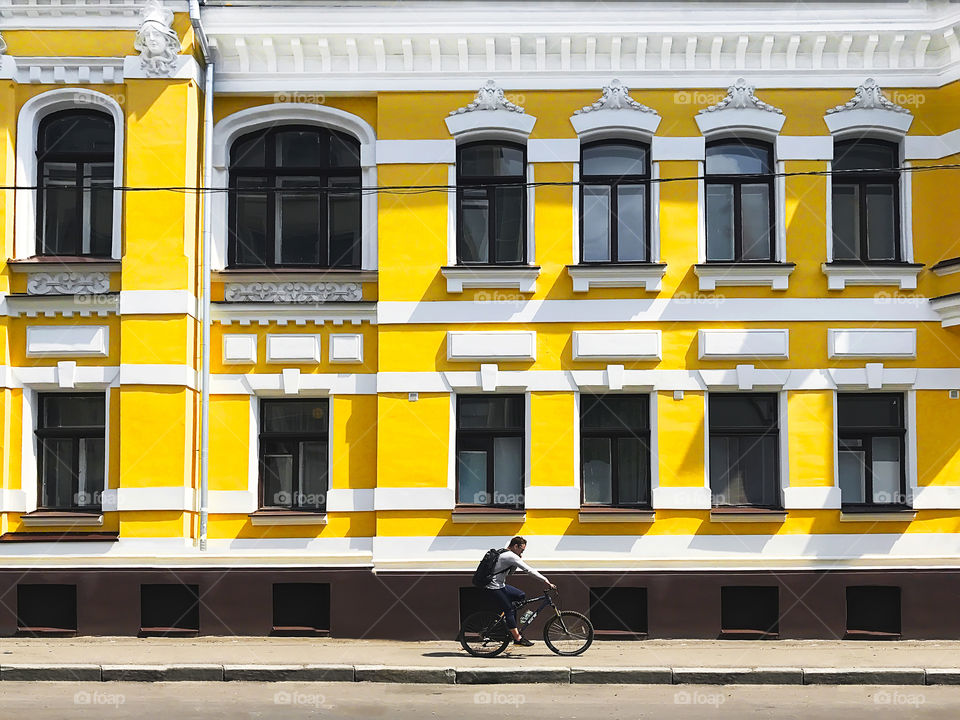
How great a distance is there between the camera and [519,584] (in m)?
16.4

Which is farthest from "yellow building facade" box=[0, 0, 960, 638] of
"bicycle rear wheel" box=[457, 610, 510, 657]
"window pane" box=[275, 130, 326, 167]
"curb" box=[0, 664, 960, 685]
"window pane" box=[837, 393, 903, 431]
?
"curb" box=[0, 664, 960, 685]

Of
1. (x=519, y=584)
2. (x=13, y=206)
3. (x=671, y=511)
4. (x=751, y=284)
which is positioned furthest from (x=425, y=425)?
(x=13, y=206)

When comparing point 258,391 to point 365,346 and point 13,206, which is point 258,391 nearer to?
point 365,346

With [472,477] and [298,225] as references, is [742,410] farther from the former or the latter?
[298,225]

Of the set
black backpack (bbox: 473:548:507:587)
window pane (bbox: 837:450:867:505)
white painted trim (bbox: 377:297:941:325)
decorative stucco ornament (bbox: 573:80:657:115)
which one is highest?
decorative stucco ornament (bbox: 573:80:657:115)

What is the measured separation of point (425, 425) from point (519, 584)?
2.50m

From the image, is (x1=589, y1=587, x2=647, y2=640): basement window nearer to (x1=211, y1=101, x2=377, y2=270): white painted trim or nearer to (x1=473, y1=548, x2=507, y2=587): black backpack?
(x1=473, y1=548, x2=507, y2=587): black backpack

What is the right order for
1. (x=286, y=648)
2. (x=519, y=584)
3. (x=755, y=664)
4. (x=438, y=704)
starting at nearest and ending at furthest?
(x=438, y=704) → (x=755, y=664) → (x=286, y=648) → (x=519, y=584)

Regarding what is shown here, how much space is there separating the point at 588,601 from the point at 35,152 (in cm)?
975

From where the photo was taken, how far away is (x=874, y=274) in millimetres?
16734

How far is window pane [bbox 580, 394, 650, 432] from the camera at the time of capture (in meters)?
16.8

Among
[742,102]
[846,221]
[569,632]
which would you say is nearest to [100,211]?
[569,632]

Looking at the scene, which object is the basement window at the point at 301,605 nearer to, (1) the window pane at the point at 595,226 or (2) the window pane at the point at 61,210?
(2) the window pane at the point at 61,210

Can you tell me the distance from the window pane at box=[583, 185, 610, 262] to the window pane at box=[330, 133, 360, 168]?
3321 millimetres
